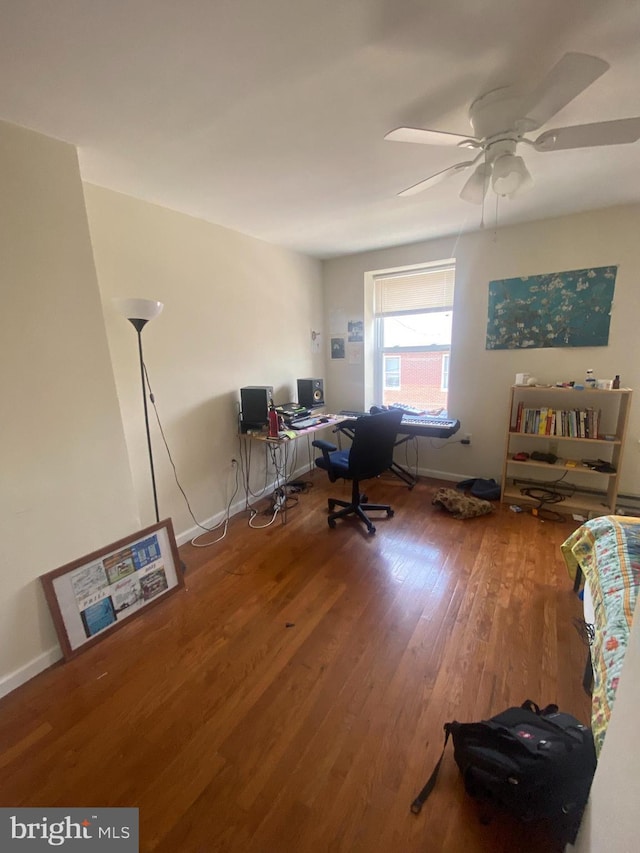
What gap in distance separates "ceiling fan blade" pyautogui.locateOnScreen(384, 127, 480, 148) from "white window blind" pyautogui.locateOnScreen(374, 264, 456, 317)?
2.10 metres

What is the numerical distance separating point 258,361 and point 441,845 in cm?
299

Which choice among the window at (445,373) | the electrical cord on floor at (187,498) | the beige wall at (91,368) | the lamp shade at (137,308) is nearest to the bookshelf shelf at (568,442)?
the window at (445,373)

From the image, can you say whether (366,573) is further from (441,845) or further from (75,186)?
(75,186)

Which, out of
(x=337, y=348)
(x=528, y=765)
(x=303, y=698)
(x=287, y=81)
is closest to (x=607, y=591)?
(x=528, y=765)

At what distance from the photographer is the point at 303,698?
1.42m

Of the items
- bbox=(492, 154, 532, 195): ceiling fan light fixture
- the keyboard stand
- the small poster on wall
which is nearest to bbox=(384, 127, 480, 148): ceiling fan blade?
bbox=(492, 154, 532, 195): ceiling fan light fixture

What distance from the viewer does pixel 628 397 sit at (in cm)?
254

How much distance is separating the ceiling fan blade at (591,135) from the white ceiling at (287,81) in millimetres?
211

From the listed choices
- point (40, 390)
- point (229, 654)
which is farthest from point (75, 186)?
point (229, 654)

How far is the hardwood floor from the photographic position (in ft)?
3.48

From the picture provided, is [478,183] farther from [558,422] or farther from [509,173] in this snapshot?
[558,422]

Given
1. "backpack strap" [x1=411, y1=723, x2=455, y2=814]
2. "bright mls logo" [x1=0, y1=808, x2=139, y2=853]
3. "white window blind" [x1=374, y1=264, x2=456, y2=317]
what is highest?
"white window blind" [x1=374, y1=264, x2=456, y2=317]

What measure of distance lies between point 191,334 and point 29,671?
2098mm

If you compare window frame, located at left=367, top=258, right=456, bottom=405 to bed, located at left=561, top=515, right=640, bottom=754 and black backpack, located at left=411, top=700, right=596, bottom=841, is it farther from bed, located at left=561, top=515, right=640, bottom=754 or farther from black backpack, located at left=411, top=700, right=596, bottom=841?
black backpack, located at left=411, top=700, right=596, bottom=841
